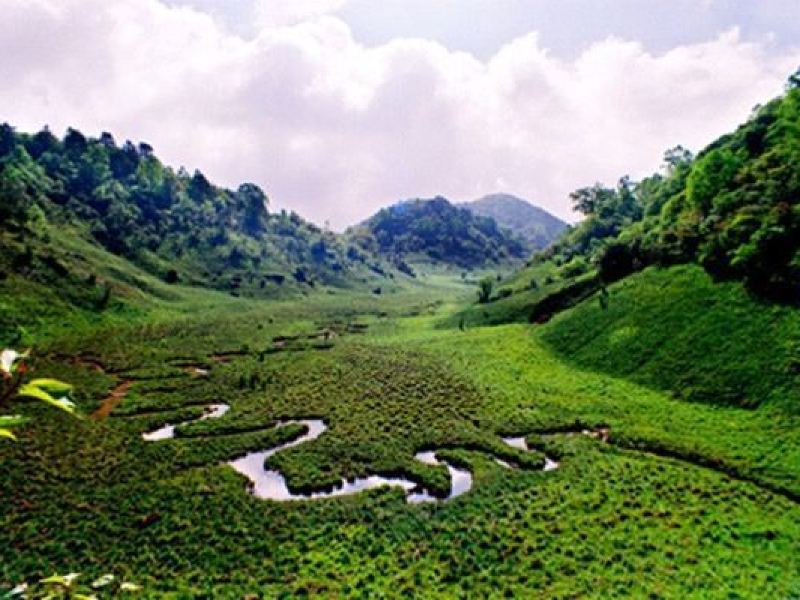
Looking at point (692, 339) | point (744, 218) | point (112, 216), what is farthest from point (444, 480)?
point (112, 216)

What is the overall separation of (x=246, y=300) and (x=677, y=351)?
4728 inches

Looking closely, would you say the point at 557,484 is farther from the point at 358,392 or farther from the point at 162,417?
the point at 162,417

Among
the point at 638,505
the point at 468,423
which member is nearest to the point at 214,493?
the point at 468,423

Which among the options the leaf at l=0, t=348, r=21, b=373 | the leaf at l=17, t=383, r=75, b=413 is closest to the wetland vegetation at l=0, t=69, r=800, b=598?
the leaf at l=17, t=383, r=75, b=413

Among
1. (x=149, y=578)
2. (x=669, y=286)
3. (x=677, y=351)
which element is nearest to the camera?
(x=149, y=578)

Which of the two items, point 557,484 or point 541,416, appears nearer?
point 557,484

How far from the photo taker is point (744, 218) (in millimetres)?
58812

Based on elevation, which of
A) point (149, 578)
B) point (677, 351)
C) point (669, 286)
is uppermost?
point (669, 286)

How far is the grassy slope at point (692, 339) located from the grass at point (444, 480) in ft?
1.09

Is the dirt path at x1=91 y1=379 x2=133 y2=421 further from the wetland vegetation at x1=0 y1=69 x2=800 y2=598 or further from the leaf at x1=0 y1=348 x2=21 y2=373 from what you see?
the leaf at x1=0 y1=348 x2=21 y2=373

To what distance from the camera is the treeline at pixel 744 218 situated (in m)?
52.1

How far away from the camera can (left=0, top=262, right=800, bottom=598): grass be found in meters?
25.5

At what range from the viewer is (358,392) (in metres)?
56.9

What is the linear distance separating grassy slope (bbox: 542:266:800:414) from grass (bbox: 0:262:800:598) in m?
0.33
